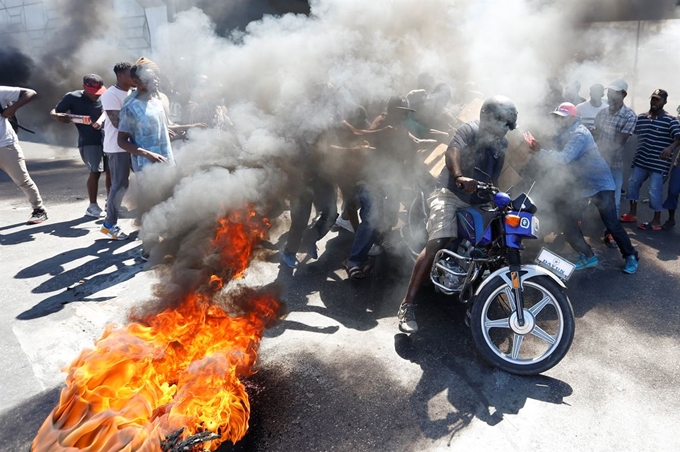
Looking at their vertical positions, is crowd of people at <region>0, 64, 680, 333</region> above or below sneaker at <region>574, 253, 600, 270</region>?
above

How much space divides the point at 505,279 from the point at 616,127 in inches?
169

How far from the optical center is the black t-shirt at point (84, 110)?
6.63m

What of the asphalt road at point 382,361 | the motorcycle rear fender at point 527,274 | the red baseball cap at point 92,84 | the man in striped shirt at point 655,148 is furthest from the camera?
the red baseball cap at point 92,84

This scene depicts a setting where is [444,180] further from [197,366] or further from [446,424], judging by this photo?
[197,366]

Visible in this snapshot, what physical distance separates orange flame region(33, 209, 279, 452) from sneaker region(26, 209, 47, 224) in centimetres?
430

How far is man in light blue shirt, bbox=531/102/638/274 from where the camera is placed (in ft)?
17.2

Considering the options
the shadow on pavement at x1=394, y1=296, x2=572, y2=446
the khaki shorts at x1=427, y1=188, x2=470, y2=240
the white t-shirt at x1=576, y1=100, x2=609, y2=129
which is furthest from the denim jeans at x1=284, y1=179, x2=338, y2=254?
the white t-shirt at x1=576, y1=100, x2=609, y2=129

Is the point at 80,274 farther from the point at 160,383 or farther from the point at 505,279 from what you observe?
the point at 505,279

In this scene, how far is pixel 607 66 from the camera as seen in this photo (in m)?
10.5

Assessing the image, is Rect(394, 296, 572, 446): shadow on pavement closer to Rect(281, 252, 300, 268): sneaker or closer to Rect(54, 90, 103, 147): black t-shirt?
Rect(281, 252, 300, 268): sneaker

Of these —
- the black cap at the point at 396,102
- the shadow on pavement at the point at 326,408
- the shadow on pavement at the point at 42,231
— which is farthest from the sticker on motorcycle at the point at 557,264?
the shadow on pavement at the point at 42,231

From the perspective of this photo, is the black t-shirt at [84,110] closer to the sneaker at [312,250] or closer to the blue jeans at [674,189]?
the sneaker at [312,250]

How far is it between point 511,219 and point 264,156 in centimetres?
246

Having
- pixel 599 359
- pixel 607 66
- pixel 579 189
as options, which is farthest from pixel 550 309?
pixel 607 66
